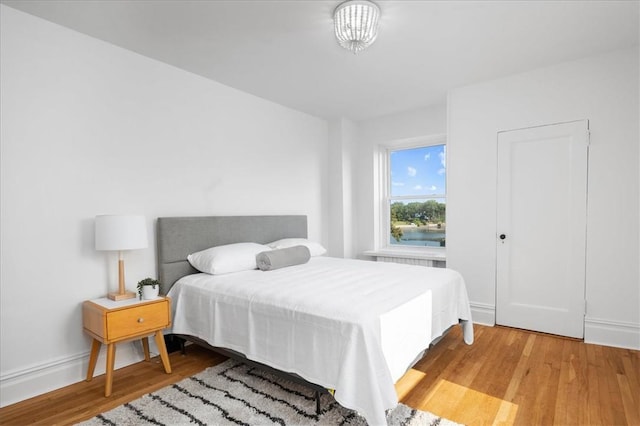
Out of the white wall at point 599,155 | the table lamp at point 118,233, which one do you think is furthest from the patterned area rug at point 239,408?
the white wall at point 599,155

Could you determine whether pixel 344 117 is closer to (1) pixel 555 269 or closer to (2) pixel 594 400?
(1) pixel 555 269

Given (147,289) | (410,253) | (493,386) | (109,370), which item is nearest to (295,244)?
(147,289)

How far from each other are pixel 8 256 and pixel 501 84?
4.33 meters

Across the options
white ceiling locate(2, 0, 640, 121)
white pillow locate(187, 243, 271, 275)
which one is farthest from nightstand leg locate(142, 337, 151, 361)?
white ceiling locate(2, 0, 640, 121)

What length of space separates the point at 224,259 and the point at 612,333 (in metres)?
3.40

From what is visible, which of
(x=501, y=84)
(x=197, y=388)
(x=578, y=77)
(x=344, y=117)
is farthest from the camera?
(x=344, y=117)

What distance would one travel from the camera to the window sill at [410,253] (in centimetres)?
409

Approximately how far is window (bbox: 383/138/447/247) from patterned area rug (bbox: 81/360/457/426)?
9.53ft

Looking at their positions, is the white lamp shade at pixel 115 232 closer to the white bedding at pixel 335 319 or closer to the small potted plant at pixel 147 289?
the small potted plant at pixel 147 289

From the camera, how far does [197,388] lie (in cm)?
221

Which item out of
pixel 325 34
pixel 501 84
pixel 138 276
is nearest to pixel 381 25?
pixel 325 34

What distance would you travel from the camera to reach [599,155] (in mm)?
2912

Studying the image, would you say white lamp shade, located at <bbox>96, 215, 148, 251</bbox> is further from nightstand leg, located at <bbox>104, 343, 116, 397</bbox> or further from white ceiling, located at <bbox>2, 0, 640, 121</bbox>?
white ceiling, located at <bbox>2, 0, 640, 121</bbox>

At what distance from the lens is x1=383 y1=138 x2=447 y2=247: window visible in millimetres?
4438
